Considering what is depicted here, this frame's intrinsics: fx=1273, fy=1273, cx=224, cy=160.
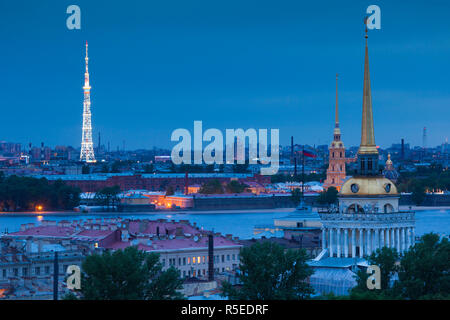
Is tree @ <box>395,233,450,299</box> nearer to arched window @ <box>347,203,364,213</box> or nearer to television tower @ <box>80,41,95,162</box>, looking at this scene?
arched window @ <box>347,203,364,213</box>

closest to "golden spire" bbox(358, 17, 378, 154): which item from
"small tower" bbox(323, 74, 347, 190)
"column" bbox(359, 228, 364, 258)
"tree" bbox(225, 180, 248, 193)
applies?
"column" bbox(359, 228, 364, 258)

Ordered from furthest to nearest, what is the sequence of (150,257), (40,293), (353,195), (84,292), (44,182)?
(44,182) → (353,195) → (40,293) → (150,257) → (84,292)

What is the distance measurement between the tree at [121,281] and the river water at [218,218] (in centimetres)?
4109

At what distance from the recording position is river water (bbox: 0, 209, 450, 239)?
63.4 metres

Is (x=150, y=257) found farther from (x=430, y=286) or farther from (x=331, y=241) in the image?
(x=331, y=241)

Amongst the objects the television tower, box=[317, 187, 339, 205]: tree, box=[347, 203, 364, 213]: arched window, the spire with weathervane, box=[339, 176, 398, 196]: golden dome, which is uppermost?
the television tower

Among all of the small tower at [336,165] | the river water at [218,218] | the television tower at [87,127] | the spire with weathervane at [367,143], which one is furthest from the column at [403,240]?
the television tower at [87,127]

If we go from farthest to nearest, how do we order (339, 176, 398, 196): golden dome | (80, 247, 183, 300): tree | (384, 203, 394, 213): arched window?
(384, 203, 394, 213): arched window → (339, 176, 398, 196): golden dome → (80, 247, 183, 300): tree

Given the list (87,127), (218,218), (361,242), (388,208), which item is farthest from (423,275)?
(87,127)

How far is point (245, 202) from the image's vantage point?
102m

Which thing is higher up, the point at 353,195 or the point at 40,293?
the point at 353,195

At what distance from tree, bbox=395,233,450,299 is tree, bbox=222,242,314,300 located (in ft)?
4.66
